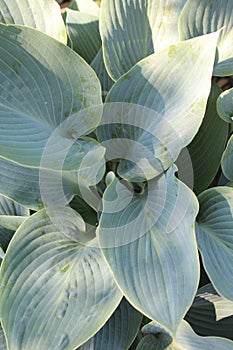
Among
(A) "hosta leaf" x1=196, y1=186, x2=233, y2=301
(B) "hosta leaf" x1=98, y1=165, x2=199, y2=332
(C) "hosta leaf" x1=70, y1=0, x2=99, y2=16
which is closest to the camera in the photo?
(B) "hosta leaf" x1=98, y1=165, x2=199, y2=332

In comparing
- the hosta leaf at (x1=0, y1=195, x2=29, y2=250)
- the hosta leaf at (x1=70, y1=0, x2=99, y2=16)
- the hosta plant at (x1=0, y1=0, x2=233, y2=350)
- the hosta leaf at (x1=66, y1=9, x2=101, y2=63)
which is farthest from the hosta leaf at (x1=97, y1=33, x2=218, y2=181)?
the hosta leaf at (x1=70, y1=0, x2=99, y2=16)

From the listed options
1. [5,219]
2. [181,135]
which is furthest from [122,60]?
[5,219]

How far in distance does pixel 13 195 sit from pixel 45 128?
17 centimetres

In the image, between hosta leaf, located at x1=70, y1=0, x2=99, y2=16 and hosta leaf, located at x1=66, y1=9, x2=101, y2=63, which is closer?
hosta leaf, located at x1=66, y1=9, x2=101, y2=63

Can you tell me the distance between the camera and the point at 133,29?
1.05m

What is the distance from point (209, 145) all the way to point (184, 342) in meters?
0.44

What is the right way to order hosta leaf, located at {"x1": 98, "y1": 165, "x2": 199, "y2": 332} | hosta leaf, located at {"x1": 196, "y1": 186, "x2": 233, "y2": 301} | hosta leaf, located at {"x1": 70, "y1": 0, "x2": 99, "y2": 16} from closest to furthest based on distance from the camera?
1. hosta leaf, located at {"x1": 98, "y1": 165, "x2": 199, "y2": 332}
2. hosta leaf, located at {"x1": 196, "y1": 186, "x2": 233, "y2": 301}
3. hosta leaf, located at {"x1": 70, "y1": 0, "x2": 99, "y2": 16}

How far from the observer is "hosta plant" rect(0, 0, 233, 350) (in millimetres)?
780

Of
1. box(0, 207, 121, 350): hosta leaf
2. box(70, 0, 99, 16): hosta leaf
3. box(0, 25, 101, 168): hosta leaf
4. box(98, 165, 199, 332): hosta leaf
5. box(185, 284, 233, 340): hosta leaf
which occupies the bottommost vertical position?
box(185, 284, 233, 340): hosta leaf

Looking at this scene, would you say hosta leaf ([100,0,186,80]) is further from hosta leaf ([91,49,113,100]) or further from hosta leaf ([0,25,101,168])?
hosta leaf ([0,25,101,168])

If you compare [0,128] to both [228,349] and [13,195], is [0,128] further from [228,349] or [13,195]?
[228,349]

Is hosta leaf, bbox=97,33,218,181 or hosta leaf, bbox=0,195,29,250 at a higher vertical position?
hosta leaf, bbox=97,33,218,181

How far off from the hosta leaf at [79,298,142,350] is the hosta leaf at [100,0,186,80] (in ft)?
1.60

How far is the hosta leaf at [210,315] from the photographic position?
1.05 m
